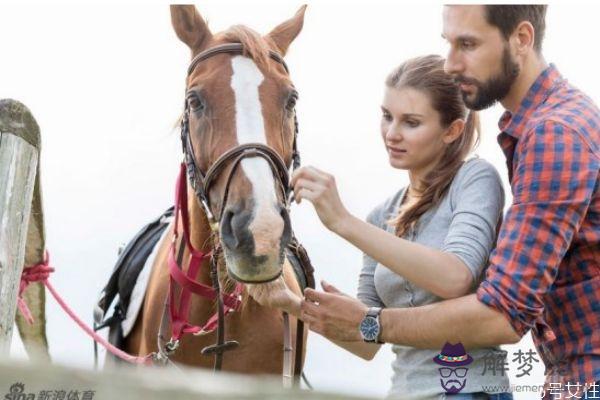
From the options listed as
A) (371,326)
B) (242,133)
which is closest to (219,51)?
(242,133)

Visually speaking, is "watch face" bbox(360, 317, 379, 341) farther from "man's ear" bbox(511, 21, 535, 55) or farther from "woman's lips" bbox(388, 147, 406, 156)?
"man's ear" bbox(511, 21, 535, 55)

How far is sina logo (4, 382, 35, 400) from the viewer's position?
619 millimetres

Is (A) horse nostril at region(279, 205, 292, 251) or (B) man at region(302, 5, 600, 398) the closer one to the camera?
(B) man at region(302, 5, 600, 398)

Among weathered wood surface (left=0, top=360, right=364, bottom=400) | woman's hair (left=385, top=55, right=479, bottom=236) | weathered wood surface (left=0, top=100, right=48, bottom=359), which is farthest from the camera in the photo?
weathered wood surface (left=0, top=100, right=48, bottom=359)

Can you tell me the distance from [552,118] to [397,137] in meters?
0.69

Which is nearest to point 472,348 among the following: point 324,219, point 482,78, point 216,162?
point 324,219

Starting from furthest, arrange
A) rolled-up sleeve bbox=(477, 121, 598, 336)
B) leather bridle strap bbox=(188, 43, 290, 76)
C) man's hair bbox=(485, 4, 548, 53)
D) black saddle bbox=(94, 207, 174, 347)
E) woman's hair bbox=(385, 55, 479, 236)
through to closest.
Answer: black saddle bbox=(94, 207, 174, 347)
leather bridle strap bbox=(188, 43, 290, 76)
woman's hair bbox=(385, 55, 479, 236)
man's hair bbox=(485, 4, 548, 53)
rolled-up sleeve bbox=(477, 121, 598, 336)

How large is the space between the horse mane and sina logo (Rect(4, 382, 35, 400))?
2.83 metres

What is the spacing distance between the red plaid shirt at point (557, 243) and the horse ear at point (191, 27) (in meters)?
1.76

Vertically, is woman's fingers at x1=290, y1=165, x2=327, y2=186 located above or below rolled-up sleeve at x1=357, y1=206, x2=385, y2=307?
above

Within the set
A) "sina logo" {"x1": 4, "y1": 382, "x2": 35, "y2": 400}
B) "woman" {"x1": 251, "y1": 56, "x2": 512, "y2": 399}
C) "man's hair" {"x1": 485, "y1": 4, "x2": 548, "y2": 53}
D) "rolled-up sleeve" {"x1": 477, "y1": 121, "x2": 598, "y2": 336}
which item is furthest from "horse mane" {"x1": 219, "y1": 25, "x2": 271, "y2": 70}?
"sina logo" {"x1": 4, "y1": 382, "x2": 35, "y2": 400}

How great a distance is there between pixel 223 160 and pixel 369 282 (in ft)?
2.30

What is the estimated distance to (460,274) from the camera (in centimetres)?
252

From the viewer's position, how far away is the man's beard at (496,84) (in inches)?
99.4
